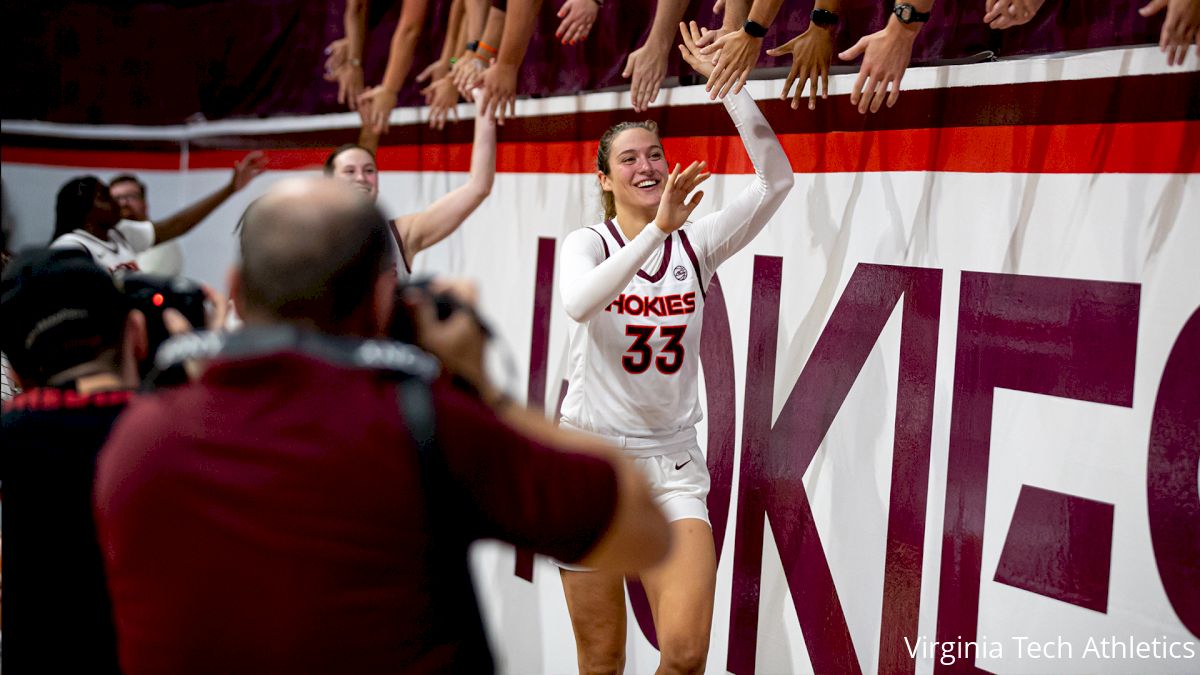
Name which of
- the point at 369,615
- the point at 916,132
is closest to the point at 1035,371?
the point at 916,132

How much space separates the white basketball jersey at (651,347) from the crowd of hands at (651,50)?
481 mm

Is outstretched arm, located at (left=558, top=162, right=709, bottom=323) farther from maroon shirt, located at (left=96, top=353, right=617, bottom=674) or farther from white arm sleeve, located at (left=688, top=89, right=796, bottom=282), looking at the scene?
maroon shirt, located at (left=96, top=353, right=617, bottom=674)

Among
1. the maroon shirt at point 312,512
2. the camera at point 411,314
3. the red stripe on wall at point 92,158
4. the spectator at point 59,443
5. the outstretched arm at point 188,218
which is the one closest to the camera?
the maroon shirt at point 312,512

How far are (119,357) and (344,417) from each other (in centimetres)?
75

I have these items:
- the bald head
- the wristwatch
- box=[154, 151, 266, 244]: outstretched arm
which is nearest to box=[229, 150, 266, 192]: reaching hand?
box=[154, 151, 266, 244]: outstretched arm

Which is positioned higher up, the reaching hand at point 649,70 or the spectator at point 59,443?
the reaching hand at point 649,70

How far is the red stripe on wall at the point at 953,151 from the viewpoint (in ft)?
8.21

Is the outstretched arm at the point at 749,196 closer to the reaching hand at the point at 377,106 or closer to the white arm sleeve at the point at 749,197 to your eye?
the white arm sleeve at the point at 749,197

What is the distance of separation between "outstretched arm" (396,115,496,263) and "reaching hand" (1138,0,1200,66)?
6.66 feet

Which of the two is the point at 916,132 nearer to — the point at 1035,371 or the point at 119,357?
the point at 1035,371

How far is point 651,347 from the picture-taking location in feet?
9.72

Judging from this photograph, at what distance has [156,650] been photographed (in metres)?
1.20

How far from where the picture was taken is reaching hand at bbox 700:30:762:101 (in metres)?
2.92

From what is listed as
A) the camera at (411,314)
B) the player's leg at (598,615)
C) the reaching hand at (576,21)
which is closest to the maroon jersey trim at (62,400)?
the camera at (411,314)
